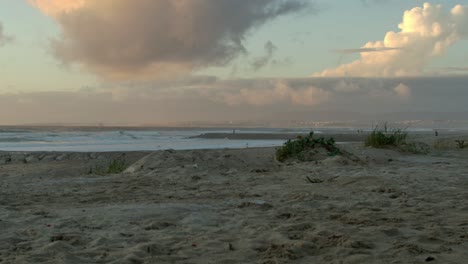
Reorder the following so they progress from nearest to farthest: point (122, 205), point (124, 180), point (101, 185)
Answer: point (122, 205) < point (101, 185) < point (124, 180)

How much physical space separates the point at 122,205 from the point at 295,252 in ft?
8.19

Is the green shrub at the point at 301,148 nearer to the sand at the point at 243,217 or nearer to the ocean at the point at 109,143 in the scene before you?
the sand at the point at 243,217

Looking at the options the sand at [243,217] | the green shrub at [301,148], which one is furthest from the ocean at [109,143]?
the sand at [243,217]

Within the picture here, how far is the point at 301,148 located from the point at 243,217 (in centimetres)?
608

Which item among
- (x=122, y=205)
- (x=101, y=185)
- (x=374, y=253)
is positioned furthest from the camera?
(x=101, y=185)

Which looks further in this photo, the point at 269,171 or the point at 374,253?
the point at 269,171

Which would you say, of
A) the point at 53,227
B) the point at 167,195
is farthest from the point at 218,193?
the point at 53,227

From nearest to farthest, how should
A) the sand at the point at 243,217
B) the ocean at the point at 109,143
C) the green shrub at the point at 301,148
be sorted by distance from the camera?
the sand at the point at 243,217 → the green shrub at the point at 301,148 → the ocean at the point at 109,143

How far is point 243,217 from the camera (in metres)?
4.62

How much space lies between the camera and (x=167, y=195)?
19.9ft

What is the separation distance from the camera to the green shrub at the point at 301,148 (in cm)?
1040

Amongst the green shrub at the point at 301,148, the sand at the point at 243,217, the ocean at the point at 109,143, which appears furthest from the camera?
the ocean at the point at 109,143

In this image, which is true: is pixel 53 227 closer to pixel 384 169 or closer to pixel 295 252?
pixel 295 252

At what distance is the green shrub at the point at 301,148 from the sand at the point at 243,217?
2.05 m
